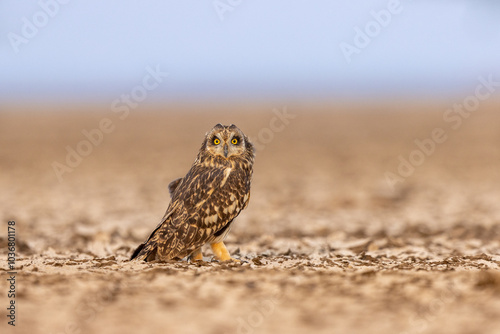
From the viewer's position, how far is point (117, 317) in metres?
4.89

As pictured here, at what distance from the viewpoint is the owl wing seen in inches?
279

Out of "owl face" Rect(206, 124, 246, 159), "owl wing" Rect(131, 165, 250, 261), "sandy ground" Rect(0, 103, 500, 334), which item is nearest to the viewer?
"sandy ground" Rect(0, 103, 500, 334)

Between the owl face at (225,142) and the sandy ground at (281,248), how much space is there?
1271mm

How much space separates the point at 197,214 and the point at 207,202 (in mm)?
175

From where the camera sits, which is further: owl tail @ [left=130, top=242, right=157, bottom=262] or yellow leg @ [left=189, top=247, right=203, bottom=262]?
yellow leg @ [left=189, top=247, right=203, bottom=262]

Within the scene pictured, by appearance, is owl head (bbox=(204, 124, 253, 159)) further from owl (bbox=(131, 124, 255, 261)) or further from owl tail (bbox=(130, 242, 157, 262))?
owl tail (bbox=(130, 242, 157, 262))

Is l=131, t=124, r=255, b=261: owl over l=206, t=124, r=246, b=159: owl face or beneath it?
beneath

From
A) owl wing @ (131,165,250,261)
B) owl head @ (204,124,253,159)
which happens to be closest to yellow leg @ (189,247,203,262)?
owl wing @ (131,165,250,261)

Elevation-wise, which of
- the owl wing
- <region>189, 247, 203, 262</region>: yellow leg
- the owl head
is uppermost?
the owl head

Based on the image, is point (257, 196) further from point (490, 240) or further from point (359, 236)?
point (490, 240)

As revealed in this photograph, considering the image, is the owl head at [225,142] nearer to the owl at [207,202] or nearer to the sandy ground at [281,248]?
the owl at [207,202]

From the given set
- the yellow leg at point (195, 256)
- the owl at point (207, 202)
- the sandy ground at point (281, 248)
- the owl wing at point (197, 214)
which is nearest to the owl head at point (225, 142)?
the owl at point (207, 202)

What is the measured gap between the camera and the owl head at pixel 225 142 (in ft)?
24.4

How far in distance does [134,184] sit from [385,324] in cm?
1419
